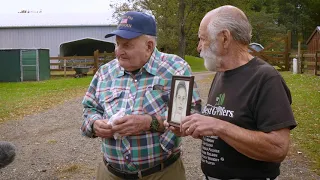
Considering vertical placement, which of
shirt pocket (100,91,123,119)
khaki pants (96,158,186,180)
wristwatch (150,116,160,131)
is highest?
shirt pocket (100,91,123,119)

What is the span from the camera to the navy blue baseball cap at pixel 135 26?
312cm

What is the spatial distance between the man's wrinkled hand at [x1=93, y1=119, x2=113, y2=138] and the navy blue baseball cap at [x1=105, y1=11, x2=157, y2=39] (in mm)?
600

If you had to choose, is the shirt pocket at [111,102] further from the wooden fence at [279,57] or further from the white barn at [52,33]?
the white barn at [52,33]

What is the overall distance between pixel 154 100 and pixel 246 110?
841mm

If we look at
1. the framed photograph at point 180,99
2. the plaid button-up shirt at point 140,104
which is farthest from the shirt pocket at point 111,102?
the framed photograph at point 180,99

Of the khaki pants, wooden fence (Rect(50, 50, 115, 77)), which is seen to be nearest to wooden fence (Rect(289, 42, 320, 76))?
wooden fence (Rect(50, 50, 115, 77))

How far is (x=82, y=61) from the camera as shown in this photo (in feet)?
100

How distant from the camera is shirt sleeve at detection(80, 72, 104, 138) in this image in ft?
10.6

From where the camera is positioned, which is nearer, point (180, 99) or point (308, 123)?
point (180, 99)

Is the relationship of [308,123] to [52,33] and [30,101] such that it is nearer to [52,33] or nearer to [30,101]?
[30,101]

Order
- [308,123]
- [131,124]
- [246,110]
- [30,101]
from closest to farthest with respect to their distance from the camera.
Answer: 1. [246,110]
2. [131,124]
3. [308,123]
4. [30,101]

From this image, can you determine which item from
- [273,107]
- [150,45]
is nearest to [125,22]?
[150,45]

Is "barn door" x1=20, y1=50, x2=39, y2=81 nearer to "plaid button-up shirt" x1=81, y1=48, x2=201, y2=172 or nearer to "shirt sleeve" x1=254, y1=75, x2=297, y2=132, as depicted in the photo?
"plaid button-up shirt" x1=81, y1=48, x2=201, y2=172

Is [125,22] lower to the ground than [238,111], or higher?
higher
